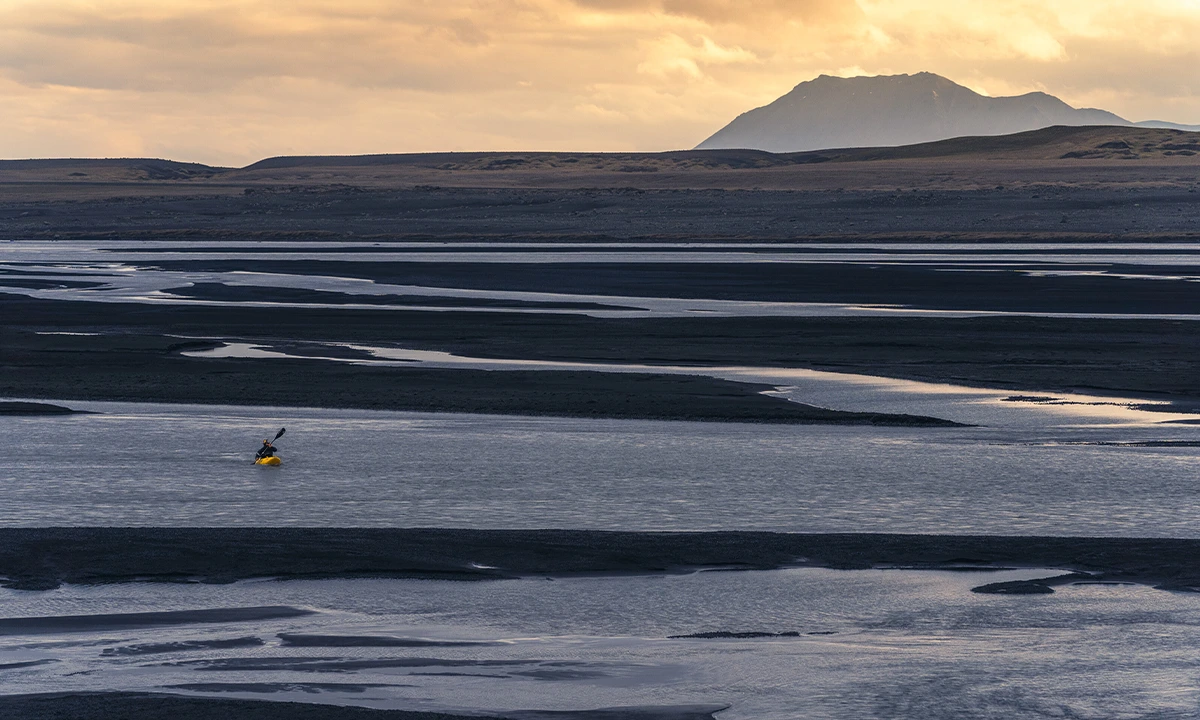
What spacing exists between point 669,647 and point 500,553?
275 cm

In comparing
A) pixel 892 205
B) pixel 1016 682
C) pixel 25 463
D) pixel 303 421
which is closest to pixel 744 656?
pixel 1016 682

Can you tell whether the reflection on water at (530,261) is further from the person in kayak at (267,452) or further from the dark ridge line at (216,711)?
the dark ridge line at (216,711)

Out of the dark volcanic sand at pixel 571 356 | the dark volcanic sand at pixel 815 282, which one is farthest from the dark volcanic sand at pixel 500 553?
the dark volcanic sand at pixel 815 282

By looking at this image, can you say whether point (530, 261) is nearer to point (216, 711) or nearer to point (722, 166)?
point (216, 711)

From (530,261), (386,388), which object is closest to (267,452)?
(386,388)

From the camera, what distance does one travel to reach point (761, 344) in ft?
94.6

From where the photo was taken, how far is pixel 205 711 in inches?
326

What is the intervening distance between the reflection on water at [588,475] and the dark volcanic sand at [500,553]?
47cm

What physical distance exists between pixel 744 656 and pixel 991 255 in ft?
180

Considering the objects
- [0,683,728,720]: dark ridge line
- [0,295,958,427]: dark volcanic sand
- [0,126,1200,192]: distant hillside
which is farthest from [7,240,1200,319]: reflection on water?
[0,126,1200,192]: distant hillside

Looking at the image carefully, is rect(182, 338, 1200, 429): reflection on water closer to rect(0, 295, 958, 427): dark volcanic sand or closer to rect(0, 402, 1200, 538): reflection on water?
rect(0, 295, 958, 427): dark volcanic sand

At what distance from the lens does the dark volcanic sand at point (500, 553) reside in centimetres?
1153

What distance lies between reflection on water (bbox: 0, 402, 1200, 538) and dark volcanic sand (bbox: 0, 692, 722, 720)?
187 inches

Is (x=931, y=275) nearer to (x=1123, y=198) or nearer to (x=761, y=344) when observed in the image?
(x=761, y=344)
